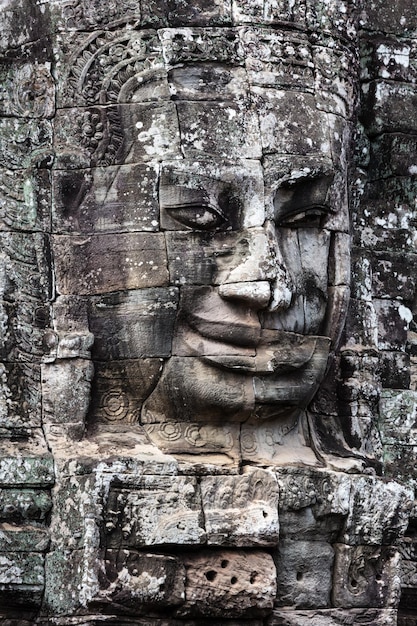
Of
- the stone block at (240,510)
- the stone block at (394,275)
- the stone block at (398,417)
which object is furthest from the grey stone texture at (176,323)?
the stone block at (394,275)

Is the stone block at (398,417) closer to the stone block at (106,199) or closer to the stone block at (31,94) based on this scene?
the stone block at (106,199)

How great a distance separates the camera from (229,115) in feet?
42.6

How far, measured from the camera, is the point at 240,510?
503 inches

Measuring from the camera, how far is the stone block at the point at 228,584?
12.7 meters

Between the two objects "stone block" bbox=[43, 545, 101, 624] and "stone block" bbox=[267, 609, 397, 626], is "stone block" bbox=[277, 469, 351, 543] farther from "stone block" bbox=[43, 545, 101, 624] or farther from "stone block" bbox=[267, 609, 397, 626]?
"stone block" bbox=[43, 545, 101, 624]

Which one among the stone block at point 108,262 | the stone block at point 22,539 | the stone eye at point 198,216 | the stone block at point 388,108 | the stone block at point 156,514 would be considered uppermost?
the stone block at point 388,108

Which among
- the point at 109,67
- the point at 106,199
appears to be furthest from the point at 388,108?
the point at 106,199

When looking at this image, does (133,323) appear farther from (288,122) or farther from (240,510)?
(288,122)

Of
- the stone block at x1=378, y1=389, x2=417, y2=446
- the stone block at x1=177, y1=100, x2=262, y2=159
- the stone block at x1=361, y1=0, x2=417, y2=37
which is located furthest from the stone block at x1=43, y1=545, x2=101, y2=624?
the stone block at x1=361, y1=0, x2=417, y2=37

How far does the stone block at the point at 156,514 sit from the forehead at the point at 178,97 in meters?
2.05

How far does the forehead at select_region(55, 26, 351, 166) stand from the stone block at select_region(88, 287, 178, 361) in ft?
2.84

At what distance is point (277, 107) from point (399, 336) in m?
2.19

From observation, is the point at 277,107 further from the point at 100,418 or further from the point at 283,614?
the point at 283,614

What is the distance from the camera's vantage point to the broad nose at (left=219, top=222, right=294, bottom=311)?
12.7 m
